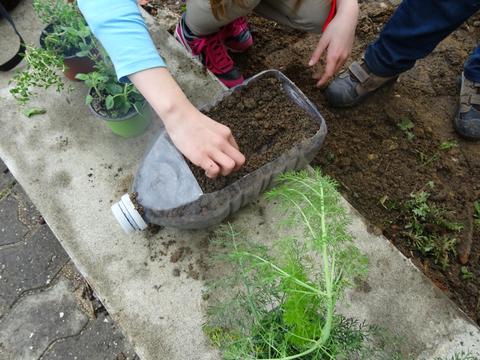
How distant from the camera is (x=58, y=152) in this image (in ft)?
5.85

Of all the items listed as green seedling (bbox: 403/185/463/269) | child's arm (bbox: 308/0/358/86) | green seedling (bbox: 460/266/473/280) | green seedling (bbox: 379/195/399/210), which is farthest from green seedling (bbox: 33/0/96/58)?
green seedling (bbox: 460/266/473/280)

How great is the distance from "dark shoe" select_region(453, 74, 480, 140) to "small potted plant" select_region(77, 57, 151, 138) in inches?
62.4

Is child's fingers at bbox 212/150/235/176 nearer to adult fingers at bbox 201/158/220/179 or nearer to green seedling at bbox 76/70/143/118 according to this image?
adult fingers at bbox 201/158/220/179

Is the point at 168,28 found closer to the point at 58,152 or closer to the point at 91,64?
the point at 91,64

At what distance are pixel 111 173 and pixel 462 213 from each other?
1645 millimetres

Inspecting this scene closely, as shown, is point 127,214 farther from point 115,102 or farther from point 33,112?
point 33,112

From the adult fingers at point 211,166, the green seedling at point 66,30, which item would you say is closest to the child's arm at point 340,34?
the adult fingers at point 211,166

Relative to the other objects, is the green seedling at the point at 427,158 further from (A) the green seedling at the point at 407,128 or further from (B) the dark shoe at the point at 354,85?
(B) the dark shoe at the point at 354,85

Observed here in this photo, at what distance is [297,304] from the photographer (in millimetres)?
1112

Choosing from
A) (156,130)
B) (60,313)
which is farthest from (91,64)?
(60,313)

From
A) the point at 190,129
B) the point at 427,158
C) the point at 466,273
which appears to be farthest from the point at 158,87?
the point at 466,273

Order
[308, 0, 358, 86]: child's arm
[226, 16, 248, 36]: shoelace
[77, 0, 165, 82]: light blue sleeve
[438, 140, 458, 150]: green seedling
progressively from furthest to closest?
[226, 16, 248, 36]: shoelace
[438, 140, 458, 150]: green seedling
[308, 0, 358, 86]: child's arm
[77, 0, 165, 82]: light blue sleeve

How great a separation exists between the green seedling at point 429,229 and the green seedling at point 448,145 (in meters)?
0.30

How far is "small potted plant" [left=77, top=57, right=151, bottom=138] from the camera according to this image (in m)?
1.60
